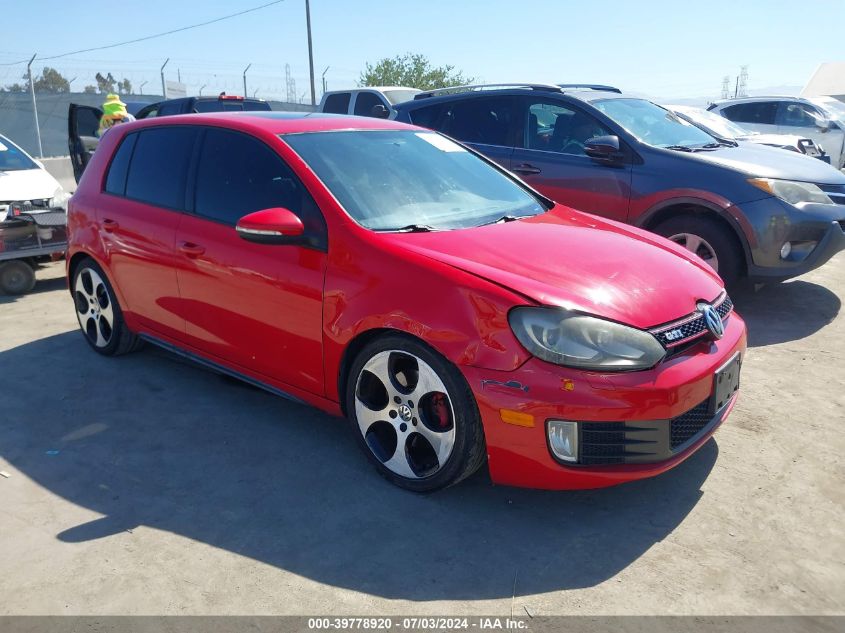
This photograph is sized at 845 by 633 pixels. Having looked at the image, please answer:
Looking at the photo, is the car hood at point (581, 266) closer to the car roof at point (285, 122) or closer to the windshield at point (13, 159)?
the car roof at point (285, 122)

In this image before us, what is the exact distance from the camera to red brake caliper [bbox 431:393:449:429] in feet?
10.2

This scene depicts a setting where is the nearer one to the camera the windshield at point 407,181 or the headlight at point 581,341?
the headlight at point 581,341

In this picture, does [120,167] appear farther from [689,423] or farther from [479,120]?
[689,423]

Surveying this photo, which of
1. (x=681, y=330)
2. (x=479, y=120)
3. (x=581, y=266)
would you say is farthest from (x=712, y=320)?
(x=479, y=120)

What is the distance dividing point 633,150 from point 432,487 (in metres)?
4.04

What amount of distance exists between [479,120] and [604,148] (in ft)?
4.90

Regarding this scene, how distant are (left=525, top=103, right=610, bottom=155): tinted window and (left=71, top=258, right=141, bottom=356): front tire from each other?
12.7 feet

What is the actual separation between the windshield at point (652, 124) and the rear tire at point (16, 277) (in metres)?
5.63

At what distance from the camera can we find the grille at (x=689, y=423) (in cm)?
299

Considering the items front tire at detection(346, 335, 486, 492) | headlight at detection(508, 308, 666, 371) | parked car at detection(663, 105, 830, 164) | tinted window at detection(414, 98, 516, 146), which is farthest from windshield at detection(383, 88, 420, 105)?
headlight at detection(508, 308, 666, 371)

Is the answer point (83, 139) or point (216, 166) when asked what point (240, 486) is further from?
point (83, 139)

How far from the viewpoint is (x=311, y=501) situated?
3264 millimetres

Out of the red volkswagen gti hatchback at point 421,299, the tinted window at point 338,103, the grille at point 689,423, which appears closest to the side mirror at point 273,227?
the red volkswagen gti hatchback at point 421,299

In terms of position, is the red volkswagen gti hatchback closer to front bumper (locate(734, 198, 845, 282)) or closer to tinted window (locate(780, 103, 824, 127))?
front bumper (locate(734, 198, 845, 282))
